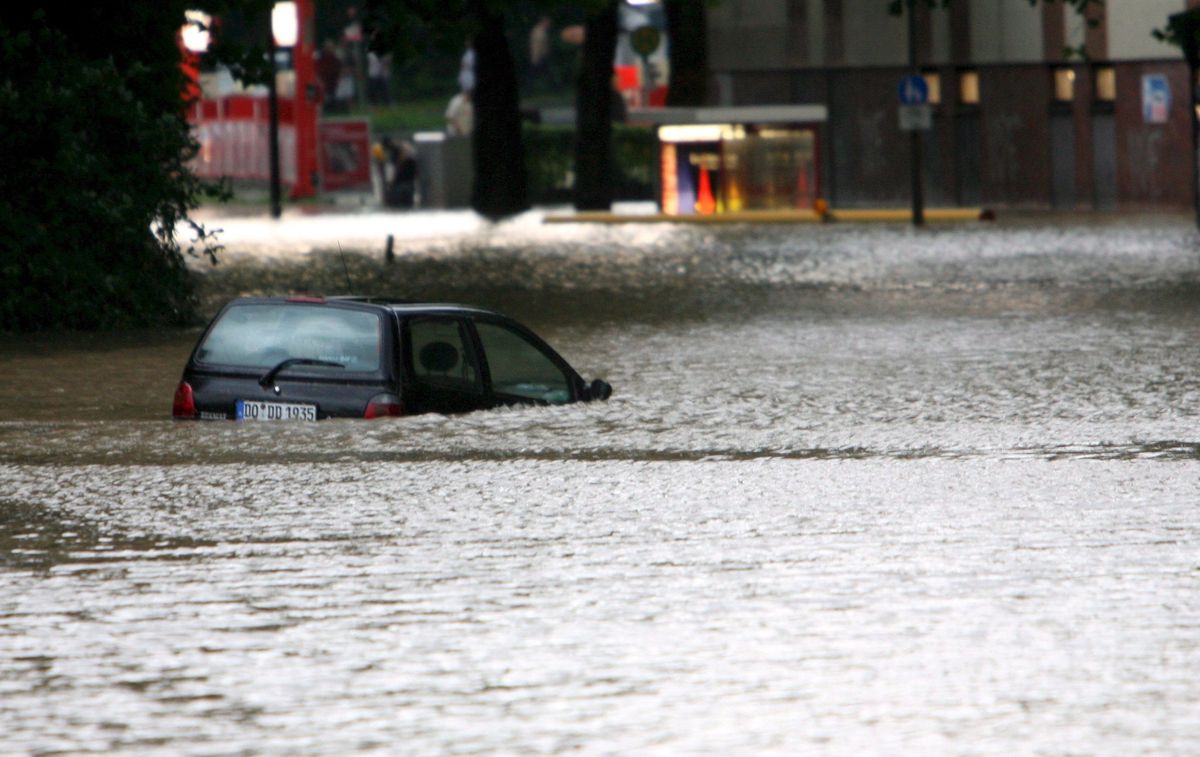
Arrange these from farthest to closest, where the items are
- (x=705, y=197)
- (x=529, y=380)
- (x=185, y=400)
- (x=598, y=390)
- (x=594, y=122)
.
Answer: (x=594, y=122) → (x=705, y=197) → (x=529, y=380) → (x=598, y=390) → (x=185, y=400)

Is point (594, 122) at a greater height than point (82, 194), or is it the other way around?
point (594, 122)

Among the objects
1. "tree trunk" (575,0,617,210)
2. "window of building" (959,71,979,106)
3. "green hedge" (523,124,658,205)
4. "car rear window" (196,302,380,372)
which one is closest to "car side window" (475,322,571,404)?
"car rear window" (196,302,380,372)

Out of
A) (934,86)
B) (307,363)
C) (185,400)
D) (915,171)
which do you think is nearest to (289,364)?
(307,363)

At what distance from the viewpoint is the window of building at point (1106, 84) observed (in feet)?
164

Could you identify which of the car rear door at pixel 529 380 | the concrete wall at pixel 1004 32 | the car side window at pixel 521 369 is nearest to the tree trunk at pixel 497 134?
the concrete wall at pixel 1004 32

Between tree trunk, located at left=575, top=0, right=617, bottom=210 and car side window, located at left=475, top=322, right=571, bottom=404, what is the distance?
2427 centimetres

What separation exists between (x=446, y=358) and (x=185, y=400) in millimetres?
1504

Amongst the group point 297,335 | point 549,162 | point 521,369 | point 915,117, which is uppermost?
point 915,117

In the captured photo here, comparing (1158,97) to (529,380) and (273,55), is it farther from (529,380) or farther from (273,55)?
(529,380)

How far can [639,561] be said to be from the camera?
390 inches

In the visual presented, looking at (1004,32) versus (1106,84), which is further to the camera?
(1004,32)

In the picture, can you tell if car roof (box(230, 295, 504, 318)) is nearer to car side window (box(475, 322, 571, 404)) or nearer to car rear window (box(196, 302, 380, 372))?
car rear window (box(196, 302, 380, 372))

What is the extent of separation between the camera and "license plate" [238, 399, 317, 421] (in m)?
14.0

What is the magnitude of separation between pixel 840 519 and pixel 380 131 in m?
62.1
